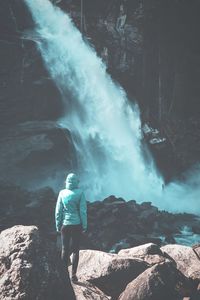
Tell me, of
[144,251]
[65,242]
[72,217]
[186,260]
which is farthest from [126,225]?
[72,217]

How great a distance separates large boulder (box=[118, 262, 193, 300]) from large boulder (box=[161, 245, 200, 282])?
0.85 metres

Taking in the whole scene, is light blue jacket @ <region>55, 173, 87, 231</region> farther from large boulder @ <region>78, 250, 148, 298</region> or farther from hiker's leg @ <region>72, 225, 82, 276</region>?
large boulder @ <region>78, 250, 148, 298</region>

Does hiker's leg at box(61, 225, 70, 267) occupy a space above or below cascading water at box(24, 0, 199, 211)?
below

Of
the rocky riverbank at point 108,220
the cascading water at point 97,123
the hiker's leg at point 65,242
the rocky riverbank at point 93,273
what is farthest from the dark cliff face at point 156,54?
the hiker's leg at point 65,242

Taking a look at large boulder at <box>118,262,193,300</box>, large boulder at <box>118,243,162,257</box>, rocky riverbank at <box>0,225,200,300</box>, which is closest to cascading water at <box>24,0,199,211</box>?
large boulder at <box>118,243,162,257</box>

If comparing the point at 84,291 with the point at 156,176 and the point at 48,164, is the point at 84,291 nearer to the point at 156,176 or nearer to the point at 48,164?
the point at 48,164

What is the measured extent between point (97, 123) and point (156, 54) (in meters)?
9.11

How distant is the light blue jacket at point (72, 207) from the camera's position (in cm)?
935

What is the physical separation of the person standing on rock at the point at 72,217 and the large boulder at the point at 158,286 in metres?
1.41

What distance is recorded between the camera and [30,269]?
784 cm

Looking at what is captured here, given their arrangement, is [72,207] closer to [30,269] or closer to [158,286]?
[30,269]

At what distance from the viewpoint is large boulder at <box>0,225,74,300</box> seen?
7.59m

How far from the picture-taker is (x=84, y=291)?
344 inches

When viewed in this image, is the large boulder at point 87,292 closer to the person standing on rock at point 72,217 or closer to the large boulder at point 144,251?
the person standing on rock at point 72,217
